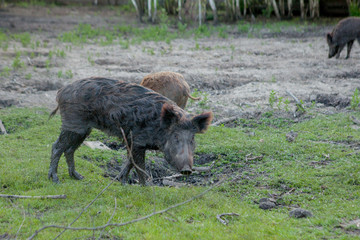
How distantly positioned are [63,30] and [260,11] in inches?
403

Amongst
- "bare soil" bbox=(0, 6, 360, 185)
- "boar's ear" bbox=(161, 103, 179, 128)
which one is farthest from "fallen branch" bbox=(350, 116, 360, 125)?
"boar's ear" bbox=(161, 103, 179, 128)

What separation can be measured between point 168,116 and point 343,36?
1136 centimetres

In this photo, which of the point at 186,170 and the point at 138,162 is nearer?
the point at 186,170

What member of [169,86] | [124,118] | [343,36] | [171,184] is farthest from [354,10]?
[124,118]

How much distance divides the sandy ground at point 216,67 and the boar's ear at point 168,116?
4.42 meters

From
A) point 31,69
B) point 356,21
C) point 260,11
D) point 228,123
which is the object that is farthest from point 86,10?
point 228,123

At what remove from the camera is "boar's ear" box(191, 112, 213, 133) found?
6191 millimetres

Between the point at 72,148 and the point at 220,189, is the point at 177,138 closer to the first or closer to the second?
the point at 220,189

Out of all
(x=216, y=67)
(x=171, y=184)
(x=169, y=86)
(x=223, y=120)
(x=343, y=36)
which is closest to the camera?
(x=171, y=184)

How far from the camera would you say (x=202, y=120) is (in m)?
6.27

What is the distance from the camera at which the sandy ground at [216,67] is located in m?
11.5

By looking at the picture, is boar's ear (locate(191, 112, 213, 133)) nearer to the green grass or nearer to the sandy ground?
the green grass

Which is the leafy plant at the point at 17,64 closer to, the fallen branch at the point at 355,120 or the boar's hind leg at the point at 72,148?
the boar's hind leg at the point at 72,148

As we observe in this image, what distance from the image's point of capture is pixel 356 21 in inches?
625
